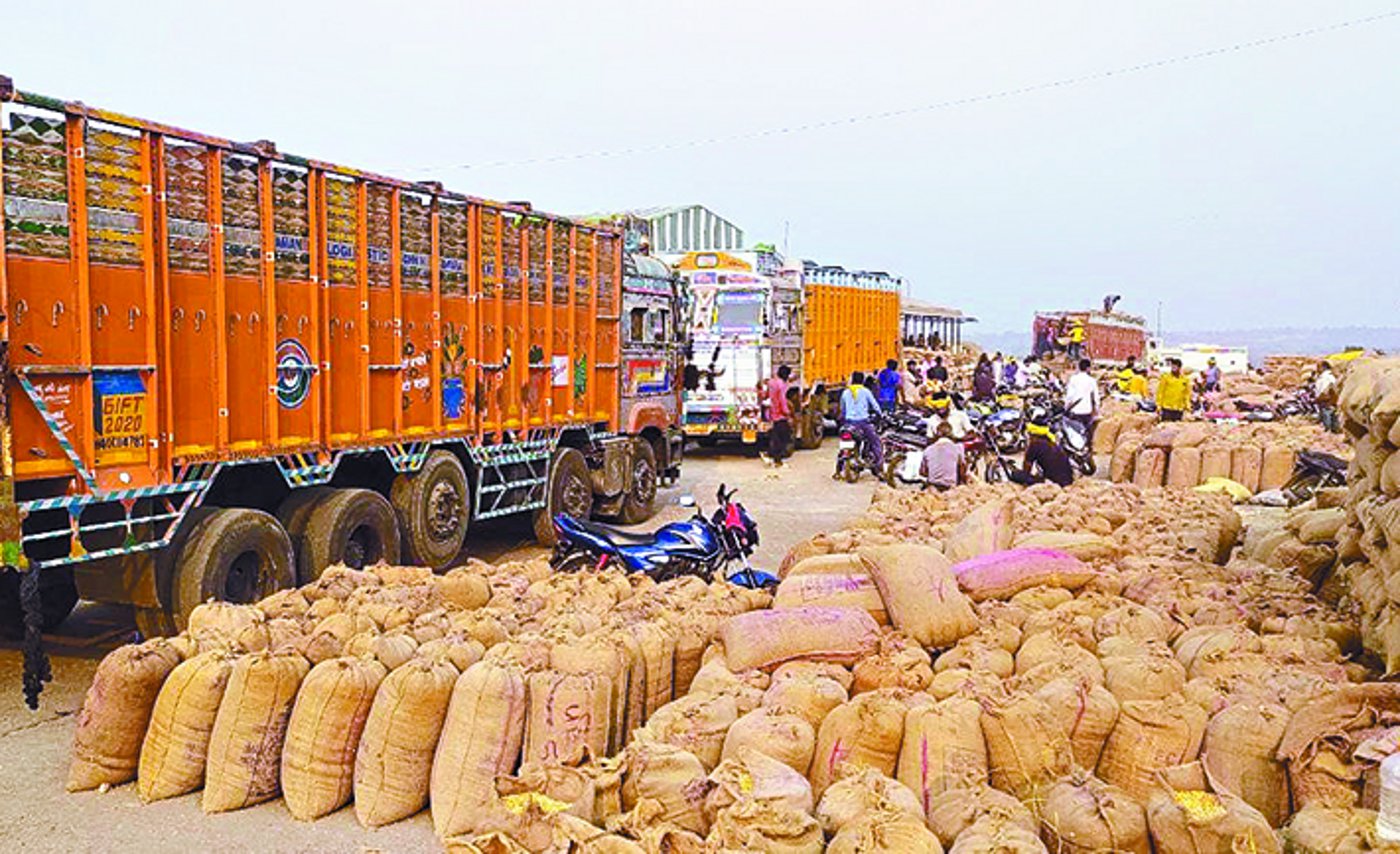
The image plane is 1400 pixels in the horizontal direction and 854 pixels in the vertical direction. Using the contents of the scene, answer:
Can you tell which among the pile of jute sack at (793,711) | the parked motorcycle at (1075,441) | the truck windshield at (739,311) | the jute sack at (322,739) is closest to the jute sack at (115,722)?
the pile of jute sack at (793,711)

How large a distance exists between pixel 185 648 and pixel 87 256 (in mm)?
2338

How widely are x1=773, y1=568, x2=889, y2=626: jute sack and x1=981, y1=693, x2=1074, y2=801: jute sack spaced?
4.61 ft

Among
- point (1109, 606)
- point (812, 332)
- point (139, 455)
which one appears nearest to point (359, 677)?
point (139, 455)

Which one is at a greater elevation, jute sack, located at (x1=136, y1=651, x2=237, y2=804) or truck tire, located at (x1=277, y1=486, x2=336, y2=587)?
truck tire, located at (x1=277, y1=486, x2=336, y2=587)

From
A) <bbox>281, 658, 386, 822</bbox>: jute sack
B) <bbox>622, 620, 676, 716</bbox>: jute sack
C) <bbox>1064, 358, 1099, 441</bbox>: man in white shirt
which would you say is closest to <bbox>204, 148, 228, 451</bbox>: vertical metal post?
<bbox>281, 658, 386, 822</bbox>: jute sack

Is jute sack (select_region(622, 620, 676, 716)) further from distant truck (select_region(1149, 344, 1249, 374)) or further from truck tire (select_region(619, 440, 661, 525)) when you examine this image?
distant truck (select_region(1149, 344, 1249, 374))

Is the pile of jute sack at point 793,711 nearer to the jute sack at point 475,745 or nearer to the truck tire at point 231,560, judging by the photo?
the jute sack at point 475,745

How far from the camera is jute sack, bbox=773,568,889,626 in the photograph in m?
5.45

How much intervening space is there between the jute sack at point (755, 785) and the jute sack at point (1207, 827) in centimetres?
102

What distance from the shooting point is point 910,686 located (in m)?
4.49

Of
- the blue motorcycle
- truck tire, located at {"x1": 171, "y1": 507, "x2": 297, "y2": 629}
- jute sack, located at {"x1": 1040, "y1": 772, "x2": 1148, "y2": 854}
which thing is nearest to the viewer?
jute sack, located at {"x1": 1040, "y1": 772, "x2": 1148, "y2": 854}

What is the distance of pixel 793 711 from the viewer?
168 inches

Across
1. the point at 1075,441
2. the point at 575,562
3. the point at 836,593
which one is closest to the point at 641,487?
the point at 575,562

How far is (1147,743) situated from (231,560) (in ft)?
16.9
